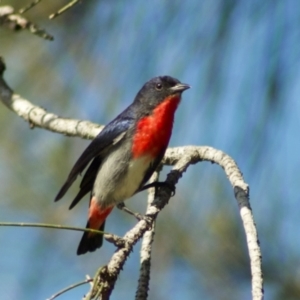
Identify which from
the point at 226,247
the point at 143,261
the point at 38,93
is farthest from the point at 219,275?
the point at 38,93

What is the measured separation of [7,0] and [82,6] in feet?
1.21

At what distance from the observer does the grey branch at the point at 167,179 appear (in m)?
1.55

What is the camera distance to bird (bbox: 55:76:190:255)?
9.41ft

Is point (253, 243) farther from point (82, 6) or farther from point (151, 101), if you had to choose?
point (151, 101)

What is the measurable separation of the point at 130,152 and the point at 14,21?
1.00 metres

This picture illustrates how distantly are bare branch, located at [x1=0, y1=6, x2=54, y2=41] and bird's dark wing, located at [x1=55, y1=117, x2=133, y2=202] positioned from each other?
0.59m

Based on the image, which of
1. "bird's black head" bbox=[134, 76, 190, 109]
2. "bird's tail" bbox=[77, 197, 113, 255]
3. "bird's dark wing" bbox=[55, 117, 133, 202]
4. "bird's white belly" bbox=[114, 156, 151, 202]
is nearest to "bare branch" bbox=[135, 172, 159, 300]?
"bird's dark wing" bbox=[55, 117, 133, 202]

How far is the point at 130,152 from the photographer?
3.00 metres

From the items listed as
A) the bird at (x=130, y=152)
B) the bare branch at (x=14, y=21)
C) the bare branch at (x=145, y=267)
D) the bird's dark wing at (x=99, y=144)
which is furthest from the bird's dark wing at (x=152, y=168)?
the bare branch at (x=14, y=21)

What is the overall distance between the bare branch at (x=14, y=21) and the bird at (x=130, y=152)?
0.71 metres

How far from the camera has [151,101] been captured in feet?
10.2

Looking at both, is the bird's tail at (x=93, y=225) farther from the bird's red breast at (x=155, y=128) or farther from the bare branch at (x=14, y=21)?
the bare branch at (x=14, y=21)

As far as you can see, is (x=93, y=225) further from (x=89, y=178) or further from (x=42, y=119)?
(x=42, y=119)

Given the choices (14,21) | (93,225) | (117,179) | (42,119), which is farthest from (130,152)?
(14,21)
